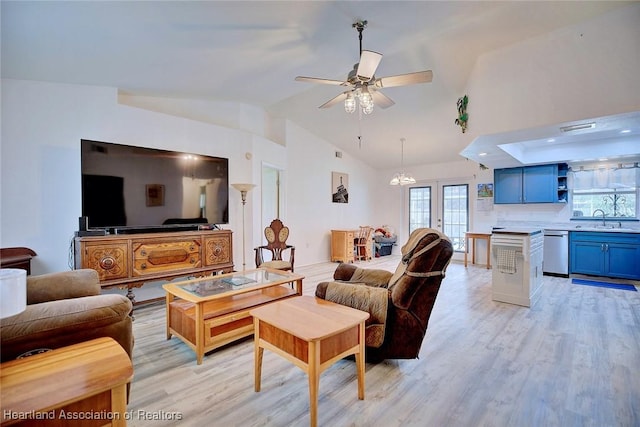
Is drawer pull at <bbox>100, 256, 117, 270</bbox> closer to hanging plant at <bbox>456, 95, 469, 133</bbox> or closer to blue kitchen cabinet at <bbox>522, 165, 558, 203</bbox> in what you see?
hanging plant at <bbox>456, 95, 469, 133</bbox>

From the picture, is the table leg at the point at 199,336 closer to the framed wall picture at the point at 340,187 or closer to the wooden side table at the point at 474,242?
the framed wall picture at the point at 340,187

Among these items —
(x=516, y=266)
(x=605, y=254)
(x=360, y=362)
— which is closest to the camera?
(x=360, y=362)

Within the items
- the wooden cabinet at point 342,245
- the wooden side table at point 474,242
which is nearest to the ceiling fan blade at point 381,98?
the wooden cabinet at point 342,245

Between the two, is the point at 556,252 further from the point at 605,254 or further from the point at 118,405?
the point at 118,405

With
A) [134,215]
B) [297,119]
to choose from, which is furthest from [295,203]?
[134,215]

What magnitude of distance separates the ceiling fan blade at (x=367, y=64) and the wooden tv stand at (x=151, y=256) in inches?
105

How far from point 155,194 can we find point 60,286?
1862 millimetres

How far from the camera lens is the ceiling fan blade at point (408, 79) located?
2545 mm

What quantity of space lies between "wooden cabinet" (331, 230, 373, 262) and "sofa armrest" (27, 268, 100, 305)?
5.11 meters

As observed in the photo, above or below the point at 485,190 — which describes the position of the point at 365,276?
below

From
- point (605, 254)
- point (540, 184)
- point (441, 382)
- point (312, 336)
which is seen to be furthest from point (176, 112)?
point (605, 254)

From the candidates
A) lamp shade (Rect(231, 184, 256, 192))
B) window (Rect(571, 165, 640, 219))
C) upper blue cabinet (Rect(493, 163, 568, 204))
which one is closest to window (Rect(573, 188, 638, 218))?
window (Rect(571, 165, 640, 219))

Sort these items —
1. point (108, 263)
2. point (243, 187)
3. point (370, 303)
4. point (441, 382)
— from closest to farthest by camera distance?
point (441, 382) < point (370, 303) < point (108, 263) < point (243, 187)

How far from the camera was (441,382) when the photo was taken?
203 cm
